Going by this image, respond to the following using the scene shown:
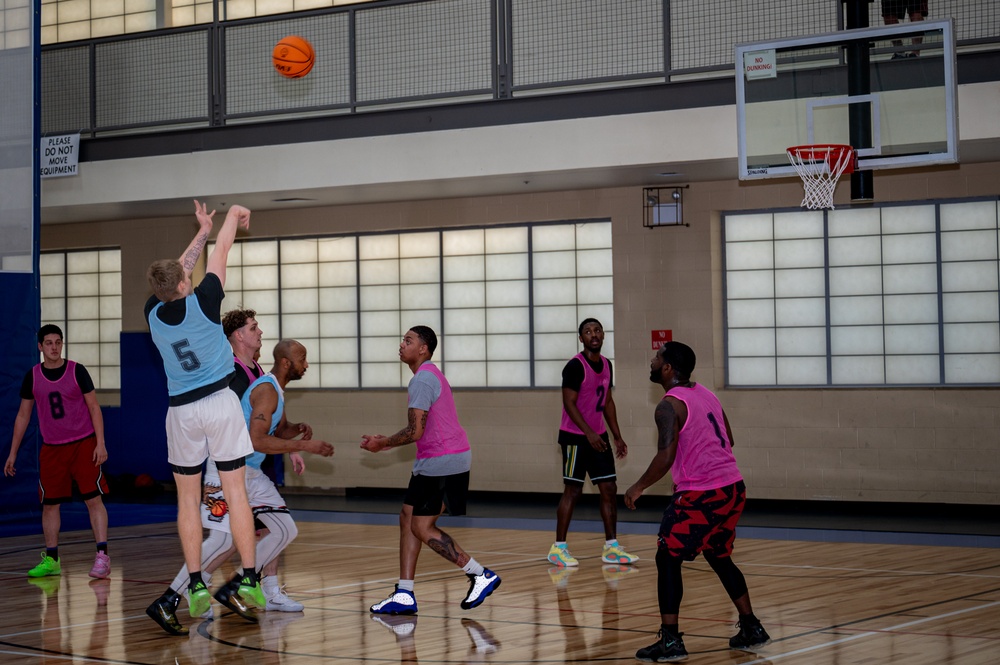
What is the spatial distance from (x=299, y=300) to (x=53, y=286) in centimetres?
401

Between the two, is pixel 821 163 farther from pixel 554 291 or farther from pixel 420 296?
pixel 420 296

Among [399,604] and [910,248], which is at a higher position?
[910,248]

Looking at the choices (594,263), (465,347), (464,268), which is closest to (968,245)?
(594,263)

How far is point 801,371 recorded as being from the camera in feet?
41.3

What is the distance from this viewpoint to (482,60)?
12.1 metres

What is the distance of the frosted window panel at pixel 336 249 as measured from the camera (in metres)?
14.7

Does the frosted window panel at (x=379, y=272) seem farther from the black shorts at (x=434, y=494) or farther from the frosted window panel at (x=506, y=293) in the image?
the black shorts at (x=434, y=494)

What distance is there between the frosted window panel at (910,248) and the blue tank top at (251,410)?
297 inches

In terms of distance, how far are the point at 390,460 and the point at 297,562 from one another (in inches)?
191

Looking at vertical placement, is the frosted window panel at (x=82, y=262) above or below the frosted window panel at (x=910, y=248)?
above

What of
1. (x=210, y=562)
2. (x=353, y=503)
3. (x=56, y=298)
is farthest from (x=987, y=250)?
(x=56, y=298)

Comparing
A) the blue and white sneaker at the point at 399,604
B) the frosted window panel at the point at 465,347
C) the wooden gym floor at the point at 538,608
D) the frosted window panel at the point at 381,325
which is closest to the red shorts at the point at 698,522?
the wooden gym floor at the point at 538,608

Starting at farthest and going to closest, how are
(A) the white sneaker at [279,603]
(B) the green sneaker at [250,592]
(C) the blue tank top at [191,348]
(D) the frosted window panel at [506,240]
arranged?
1. (D) the frosted window panel at [506,240]
2. (A) the white sneaker at [279,603]
3. (B) the green sneaker at [250,592]
4. (C) the blue tank top at [191,348]

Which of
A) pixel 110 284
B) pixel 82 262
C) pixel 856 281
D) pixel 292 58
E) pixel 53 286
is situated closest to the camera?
pixel 292 58
